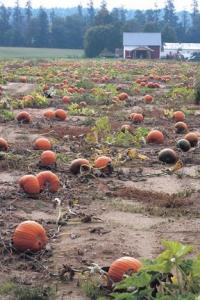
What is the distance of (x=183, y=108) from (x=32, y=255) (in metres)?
12.3

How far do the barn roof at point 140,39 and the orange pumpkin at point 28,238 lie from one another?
83.2 m

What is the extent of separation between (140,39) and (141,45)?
4.34 feet

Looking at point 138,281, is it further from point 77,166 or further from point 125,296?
point 77,166

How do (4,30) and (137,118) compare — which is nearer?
(137,118)

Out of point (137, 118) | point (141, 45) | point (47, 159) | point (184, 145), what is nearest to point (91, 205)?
point (47, 159)

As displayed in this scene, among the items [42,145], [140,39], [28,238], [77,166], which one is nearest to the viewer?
[28,238]

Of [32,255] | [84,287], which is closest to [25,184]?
[32,255]

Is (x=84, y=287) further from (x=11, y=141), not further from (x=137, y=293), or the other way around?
(x=11, y=141)

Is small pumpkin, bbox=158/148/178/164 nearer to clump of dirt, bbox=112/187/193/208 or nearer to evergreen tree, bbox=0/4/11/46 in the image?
clump of dirt, bbox=112/187/193/208

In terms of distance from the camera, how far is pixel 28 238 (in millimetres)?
5957

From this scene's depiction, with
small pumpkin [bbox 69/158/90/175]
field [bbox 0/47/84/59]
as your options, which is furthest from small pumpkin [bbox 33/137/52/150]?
field [bbox 0/47/84/59]

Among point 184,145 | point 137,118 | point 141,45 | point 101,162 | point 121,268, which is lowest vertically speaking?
point 141,45

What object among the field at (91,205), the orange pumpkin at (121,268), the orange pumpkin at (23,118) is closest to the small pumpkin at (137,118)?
the field at (91,205)

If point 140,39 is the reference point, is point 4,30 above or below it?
above
